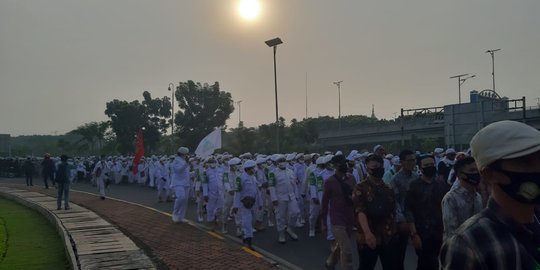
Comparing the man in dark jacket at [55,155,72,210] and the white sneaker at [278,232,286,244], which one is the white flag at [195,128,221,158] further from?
the white sneaker at [278,232,286,244]

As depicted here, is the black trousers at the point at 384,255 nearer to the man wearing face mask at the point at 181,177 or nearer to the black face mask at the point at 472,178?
the black face mask at the point at 472,178

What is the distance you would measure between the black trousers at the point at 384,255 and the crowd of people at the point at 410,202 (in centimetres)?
1

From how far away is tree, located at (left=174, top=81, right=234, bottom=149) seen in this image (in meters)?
49.6

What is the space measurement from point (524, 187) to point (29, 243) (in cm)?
1252

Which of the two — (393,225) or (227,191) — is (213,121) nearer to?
(227,191)

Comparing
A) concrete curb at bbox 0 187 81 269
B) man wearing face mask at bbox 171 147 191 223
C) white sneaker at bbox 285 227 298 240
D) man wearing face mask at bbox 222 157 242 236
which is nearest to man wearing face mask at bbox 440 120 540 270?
concrete curb at bbox 0 187 81 269

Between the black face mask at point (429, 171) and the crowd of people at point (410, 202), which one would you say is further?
the black face mask at point (429, 171)

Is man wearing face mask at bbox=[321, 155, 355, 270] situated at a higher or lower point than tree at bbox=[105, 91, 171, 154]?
lower

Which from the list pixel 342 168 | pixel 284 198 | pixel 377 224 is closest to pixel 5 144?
pixel 284 198

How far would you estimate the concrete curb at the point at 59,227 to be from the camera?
377 inches

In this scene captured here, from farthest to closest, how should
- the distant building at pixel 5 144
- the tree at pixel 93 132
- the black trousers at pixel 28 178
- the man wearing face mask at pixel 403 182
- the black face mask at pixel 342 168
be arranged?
1. the distant building at pixel 5 144
2. the tree at pixel 93 132
3. the black trousers at pixel 28 178
4. the black face mask at pixel 342 168
5. the man wearing face mask at pixel 403 182

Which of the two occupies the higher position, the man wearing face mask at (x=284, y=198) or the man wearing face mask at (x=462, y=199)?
the man wearing face mask at (x=462, y=199)

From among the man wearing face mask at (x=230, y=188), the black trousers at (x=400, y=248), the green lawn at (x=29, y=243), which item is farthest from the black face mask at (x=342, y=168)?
the man wearing face mask at (x=230, y=188)

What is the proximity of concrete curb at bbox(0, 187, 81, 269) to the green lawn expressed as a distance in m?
0.16
